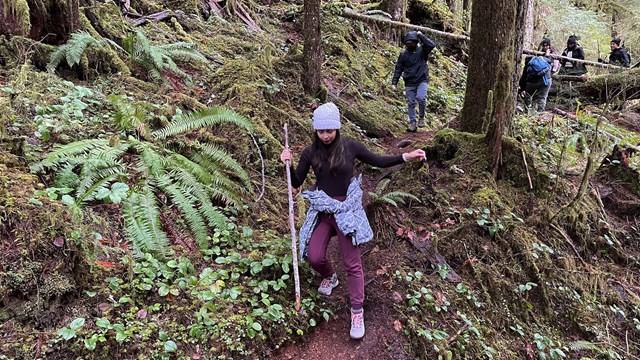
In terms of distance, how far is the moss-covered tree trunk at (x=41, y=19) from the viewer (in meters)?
5.87

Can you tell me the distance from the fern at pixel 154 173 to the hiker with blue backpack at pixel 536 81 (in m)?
8.67

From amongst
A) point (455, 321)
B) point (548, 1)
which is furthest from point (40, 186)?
point (548, 1)

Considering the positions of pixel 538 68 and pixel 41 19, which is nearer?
pixel 41 19

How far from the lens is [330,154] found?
161 inches

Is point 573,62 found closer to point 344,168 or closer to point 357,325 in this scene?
point 344,168

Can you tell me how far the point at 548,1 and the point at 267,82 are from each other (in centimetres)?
2687

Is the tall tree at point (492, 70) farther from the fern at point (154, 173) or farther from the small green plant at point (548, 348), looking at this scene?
the fern at point (154, 173)

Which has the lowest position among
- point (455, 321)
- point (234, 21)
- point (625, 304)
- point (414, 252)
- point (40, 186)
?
point (625, 304)

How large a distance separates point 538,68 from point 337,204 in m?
9.03

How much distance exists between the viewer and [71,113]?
5.09 metres

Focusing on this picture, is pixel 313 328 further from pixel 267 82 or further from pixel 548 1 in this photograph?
pixel 548 1

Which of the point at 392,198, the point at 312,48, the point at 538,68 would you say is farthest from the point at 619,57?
the point at 392,198

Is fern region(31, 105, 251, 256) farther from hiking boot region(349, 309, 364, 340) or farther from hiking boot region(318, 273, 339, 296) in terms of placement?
hiking boot region(349, 309, 364, 340)

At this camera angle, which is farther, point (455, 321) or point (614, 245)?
point (614, 245)
